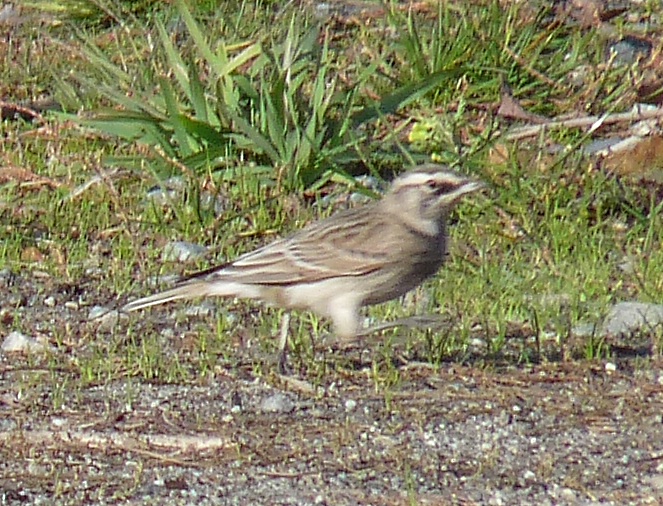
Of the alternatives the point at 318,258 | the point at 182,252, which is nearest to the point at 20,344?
the point at 318,258

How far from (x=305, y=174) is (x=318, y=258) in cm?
240

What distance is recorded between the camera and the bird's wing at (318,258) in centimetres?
661

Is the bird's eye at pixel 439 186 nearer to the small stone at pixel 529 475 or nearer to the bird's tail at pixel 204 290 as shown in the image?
the bird's tail at pixel 204 290

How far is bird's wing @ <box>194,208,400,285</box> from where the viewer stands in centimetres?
661

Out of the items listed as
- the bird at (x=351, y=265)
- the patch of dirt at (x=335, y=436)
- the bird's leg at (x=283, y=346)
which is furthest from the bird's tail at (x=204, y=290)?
the patch of dirt at (x=335, y=436)

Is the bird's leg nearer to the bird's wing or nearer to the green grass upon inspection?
the green grass

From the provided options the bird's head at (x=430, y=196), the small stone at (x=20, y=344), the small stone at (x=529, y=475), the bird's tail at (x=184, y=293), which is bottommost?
the small stone at (x=529, y=475)

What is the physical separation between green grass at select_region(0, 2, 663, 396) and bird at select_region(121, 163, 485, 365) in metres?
0.25

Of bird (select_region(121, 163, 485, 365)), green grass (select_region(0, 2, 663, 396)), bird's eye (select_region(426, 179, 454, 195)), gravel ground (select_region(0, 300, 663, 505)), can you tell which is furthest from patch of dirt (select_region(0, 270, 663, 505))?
bird's eye (select_region(426, 179, 454, 195))

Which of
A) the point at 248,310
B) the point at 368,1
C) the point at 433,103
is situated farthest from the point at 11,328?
the point at 368,1

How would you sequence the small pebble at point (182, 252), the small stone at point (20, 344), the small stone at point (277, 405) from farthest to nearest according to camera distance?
1. the small pebble at point (182, 252)
2. the small stone at point (20, 344)
3. the small stone at point (277, 405)

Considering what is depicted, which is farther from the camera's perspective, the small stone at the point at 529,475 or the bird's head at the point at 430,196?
the bird's head at the point at 430,196

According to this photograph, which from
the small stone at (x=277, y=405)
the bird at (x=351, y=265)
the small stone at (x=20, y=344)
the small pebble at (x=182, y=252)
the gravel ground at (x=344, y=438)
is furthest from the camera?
the small pebble at (x=182, y=252)

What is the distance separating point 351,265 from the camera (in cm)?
662
